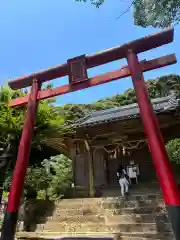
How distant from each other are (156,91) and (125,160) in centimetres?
3059

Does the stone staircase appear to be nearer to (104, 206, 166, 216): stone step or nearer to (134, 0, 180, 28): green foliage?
(104, 206, 166, 216): stone step

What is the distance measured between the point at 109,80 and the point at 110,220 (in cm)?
485

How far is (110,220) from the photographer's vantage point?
323 inches

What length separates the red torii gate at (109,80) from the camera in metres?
4.82

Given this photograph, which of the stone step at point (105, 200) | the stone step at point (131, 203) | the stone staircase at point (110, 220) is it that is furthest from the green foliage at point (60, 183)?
the stone step at point (131, 203)

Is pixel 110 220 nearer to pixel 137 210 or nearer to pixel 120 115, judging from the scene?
pixel 137 210

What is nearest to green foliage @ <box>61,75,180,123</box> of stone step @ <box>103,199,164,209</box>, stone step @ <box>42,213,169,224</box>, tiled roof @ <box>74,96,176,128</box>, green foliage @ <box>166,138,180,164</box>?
tiled roof @ <box>74,96,176,128</box>

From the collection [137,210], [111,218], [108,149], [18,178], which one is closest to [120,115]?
[108,149]

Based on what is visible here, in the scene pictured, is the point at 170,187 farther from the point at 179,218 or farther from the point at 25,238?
the point at 25,238

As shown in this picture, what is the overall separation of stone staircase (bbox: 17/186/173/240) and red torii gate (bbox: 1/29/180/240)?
8.58ft

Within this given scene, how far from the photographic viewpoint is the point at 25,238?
7934 mm

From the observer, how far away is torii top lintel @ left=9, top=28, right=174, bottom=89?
625 cm

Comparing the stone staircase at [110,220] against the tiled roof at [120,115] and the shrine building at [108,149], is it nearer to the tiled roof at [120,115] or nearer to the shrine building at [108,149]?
the shrine building at [108,149]

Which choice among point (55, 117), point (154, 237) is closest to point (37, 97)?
point (55, 117)
